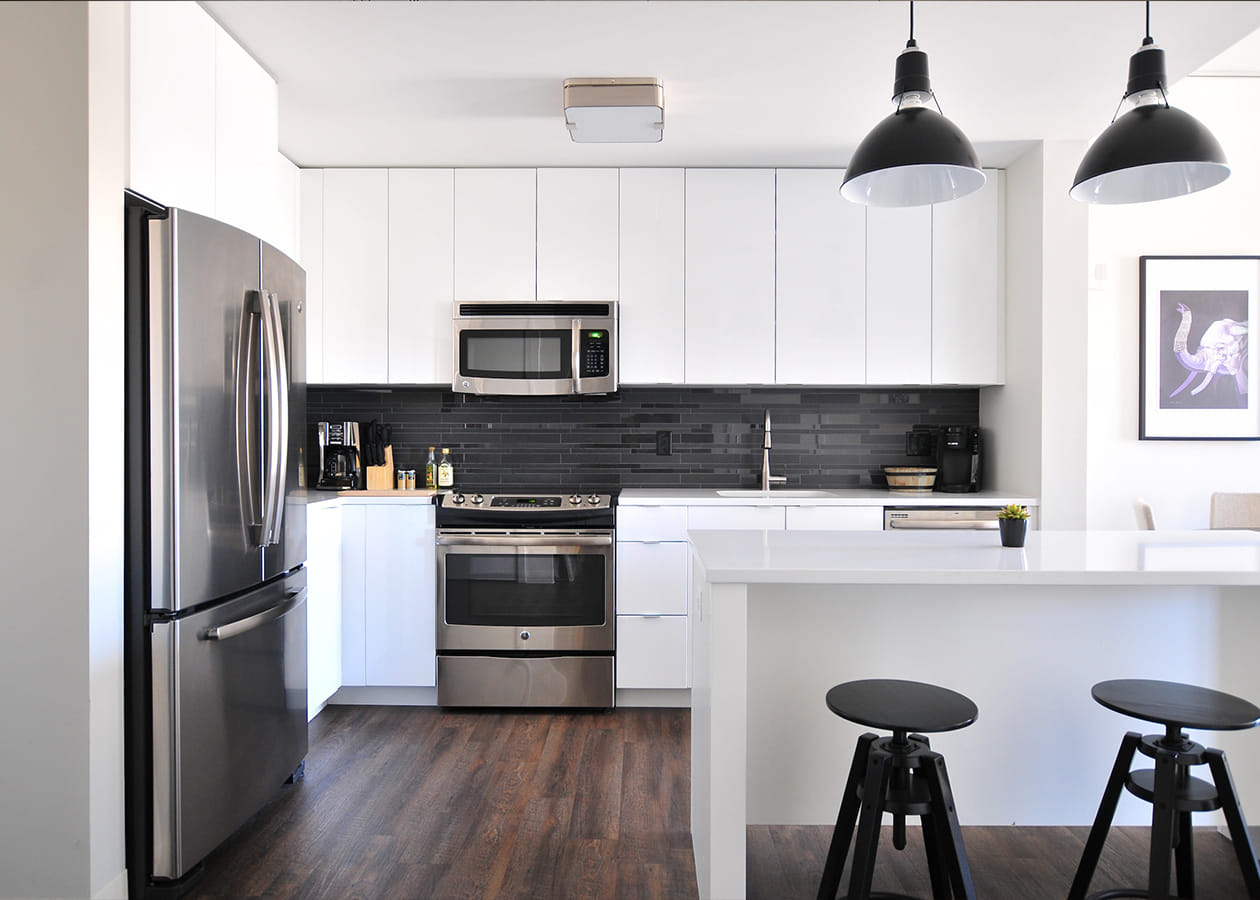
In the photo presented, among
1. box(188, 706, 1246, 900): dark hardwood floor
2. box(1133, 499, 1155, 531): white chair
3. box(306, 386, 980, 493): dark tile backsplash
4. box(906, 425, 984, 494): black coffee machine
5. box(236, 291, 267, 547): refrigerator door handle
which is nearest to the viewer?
box(188, 706, 1246, 900): dark hardwood floor

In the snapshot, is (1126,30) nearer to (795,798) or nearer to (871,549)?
(871,549)

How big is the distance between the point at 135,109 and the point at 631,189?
2.17m

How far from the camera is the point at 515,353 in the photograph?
Answer: 3771 mm

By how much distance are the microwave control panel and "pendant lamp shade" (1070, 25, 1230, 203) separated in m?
2.05

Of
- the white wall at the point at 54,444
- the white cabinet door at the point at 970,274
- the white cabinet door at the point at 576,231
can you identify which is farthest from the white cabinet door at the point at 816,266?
the white wall at the point at 54,444

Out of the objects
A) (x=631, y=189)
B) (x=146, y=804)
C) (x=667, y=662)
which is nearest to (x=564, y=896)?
(x=146, y=804)

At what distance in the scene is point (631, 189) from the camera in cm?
378

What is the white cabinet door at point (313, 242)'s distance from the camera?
3777 mm

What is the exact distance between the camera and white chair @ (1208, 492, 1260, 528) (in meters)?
3.31

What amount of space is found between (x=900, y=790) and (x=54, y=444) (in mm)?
1949

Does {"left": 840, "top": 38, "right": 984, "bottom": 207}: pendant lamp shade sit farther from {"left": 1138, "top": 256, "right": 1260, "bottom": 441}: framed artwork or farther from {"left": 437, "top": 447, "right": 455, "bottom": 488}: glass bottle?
{"left": 437, "top": 447, "right": 455, "bottom": 488}: glass bottle

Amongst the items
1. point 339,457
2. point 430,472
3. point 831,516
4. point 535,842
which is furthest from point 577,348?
point 535,842

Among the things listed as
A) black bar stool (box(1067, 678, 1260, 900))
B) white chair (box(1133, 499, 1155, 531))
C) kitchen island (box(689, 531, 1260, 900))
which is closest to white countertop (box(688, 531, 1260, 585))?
kitchen island (box(689, 531, 1260, 900))

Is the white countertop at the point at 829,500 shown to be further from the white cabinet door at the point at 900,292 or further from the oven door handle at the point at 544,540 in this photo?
the white cabinet door at the point at 900,292
